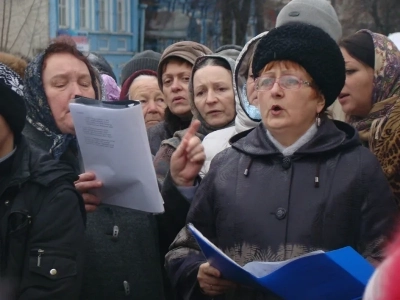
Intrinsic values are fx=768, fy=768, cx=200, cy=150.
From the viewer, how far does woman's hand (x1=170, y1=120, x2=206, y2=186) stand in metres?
2.78

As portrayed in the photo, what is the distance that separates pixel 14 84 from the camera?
2.71 m

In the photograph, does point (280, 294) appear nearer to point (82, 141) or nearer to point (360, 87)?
point (82, 141)

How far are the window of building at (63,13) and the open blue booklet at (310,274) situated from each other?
24332 mm

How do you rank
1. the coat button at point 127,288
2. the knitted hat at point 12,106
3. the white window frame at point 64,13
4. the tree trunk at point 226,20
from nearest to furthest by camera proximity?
the knitted hat at point 12,106, the coat button at point 127,288, the tree trunk at point 226,20, the white window frame at point 64,13

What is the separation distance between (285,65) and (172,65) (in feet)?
5.56

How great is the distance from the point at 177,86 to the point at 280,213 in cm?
176

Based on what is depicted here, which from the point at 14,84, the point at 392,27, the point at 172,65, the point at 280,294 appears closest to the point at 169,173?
the point at 14,84

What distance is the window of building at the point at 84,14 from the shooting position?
2683 cm

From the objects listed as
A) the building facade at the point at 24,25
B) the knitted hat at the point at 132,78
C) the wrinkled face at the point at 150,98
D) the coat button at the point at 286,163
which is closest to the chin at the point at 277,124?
the coat button at the point at 286,163

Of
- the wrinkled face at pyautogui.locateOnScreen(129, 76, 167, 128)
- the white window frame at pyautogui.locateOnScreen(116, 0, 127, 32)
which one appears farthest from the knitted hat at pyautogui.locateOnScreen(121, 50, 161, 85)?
the white window frame at pyautogui.locateOnScreen(116, 0, 127, 32)

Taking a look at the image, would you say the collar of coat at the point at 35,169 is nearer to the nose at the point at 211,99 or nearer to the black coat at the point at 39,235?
the black coat at the point at 39,235

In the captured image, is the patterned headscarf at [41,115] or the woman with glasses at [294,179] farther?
the patterned headscarf at [41,115]

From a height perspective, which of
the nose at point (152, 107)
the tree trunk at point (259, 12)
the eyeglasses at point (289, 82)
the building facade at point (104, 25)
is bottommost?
the building facade at point (104, 25)

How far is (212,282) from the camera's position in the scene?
2.49 m
